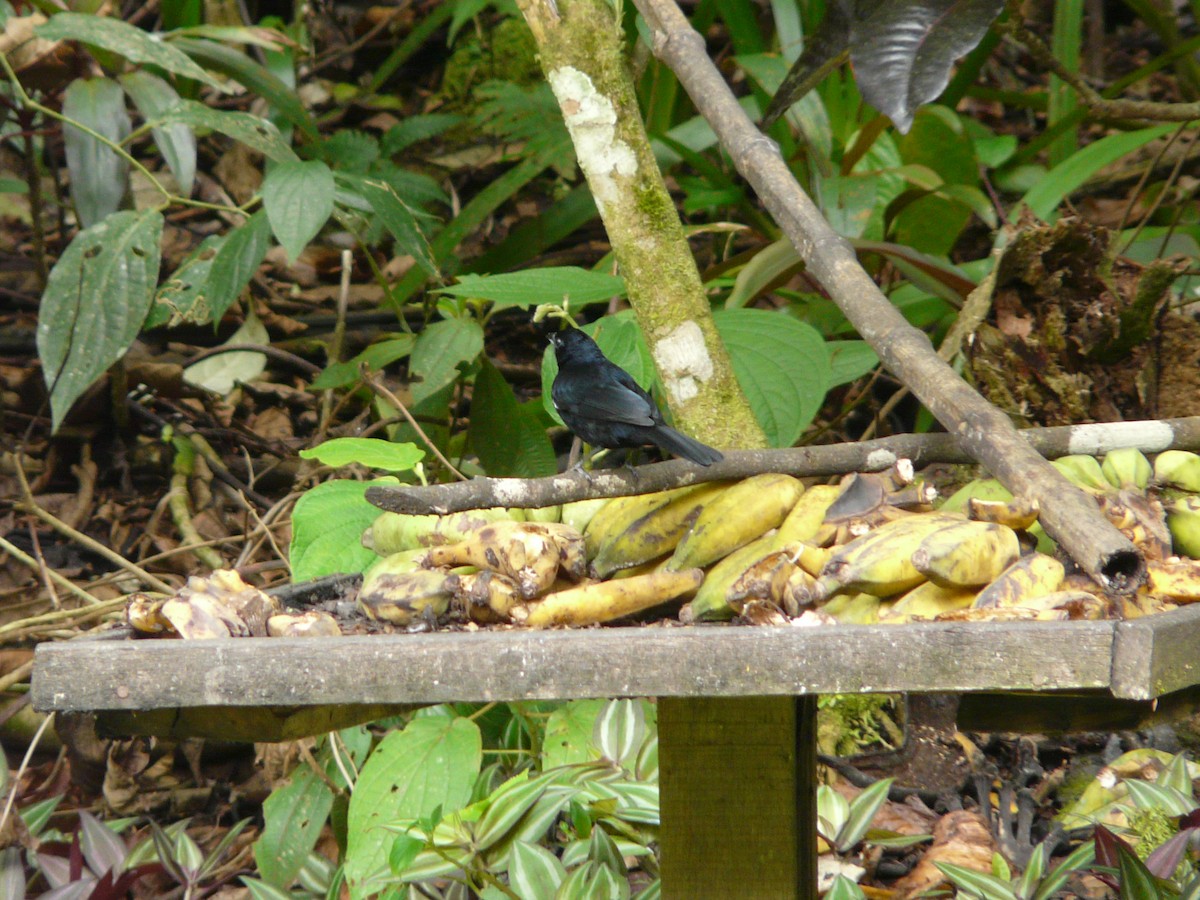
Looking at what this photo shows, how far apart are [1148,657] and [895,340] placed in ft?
2.46

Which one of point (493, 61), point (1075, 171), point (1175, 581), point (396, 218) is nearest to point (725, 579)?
point (1175, 581)

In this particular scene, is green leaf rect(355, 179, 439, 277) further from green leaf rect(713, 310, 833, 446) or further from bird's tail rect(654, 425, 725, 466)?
bird's tail rect(654, 425, 725, 466)

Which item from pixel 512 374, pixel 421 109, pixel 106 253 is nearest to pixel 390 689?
pixel 106 253

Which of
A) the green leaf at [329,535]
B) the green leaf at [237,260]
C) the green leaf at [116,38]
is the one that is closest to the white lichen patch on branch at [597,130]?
the green leaf at [329,535]

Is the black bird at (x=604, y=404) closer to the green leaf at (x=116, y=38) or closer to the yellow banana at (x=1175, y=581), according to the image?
the yellow banana at (x=1175, y=581)

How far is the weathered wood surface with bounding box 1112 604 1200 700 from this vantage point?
32.3 inches

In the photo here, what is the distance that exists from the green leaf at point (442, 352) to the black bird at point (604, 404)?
0.70 m

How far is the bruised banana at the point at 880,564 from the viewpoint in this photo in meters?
1.10

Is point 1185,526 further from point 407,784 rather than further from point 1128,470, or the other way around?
point 407,784

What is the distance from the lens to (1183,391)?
5.32ft

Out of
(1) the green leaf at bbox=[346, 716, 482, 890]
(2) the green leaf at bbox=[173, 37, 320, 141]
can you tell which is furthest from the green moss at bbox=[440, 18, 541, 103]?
(1) the green leaf at bbox=[346, 716, 482, 890]

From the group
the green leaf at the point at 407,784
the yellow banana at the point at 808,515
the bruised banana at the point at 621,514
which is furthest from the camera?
the green leaf at the point at 407,784

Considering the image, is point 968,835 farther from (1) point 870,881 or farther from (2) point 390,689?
(2) point 390,689

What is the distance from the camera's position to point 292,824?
239 cm
